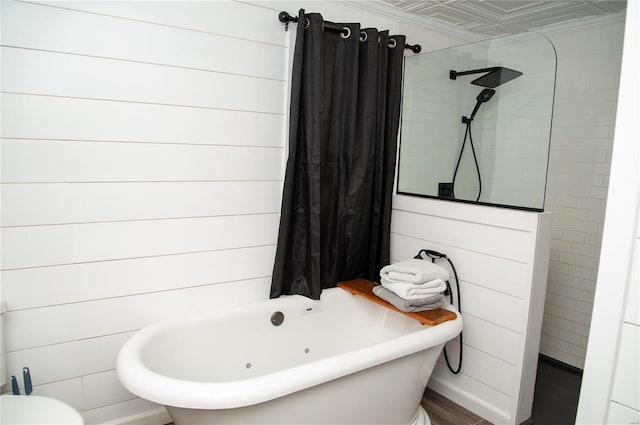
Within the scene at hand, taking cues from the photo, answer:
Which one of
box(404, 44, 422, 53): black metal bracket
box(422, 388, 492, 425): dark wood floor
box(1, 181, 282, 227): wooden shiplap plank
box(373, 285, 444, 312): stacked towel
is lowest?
box(422, 388, 492, 425): dark wood floor

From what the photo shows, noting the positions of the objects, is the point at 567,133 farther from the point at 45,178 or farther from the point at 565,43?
the point at 45,178

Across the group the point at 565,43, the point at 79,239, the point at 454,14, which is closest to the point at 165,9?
the point at 79,239

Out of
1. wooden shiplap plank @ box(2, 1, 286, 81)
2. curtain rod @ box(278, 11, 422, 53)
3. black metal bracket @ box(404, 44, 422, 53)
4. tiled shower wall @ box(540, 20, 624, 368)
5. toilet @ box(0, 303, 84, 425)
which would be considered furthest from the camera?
tiled shower wall @ box(540, 20, 624, 368)

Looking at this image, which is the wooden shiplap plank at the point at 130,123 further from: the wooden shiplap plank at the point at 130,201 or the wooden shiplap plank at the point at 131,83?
the wooden shiplap plank at the point at 130,201

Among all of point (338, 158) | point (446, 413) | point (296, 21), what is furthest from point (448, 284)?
point (296, 21)

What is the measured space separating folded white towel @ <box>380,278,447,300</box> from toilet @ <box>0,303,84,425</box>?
1.48 m

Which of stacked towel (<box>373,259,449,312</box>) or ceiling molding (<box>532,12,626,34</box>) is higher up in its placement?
ceiling molding (<box>532,12,626,34</box>)

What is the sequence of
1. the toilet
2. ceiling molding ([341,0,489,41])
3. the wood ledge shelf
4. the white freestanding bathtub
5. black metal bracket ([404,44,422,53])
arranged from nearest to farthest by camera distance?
the toilet, the white freestanding bathtub, the wood ledge shelf, ceiling molding ([341,0,489,41]), black metal bracket ([404,44,422,53])

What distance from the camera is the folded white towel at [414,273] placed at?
2.20 meters

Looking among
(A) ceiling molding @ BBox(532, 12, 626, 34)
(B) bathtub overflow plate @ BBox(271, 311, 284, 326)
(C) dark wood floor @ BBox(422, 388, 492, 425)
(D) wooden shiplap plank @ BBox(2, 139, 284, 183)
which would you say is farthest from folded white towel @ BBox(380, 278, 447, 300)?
(A) ceiling molding @ BBox(532, 12, 626, 34)

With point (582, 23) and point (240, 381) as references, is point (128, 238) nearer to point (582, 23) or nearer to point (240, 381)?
point (240, 381)

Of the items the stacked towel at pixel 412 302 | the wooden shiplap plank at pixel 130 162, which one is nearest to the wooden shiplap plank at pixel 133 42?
the wooden shiplap plank at pixel 130 162

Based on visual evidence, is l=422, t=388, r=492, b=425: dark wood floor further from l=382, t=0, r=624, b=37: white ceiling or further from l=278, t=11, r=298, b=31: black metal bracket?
l=382, t=0, r=624, b=37: white ceiling

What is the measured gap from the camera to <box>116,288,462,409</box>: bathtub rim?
57.0 inches
